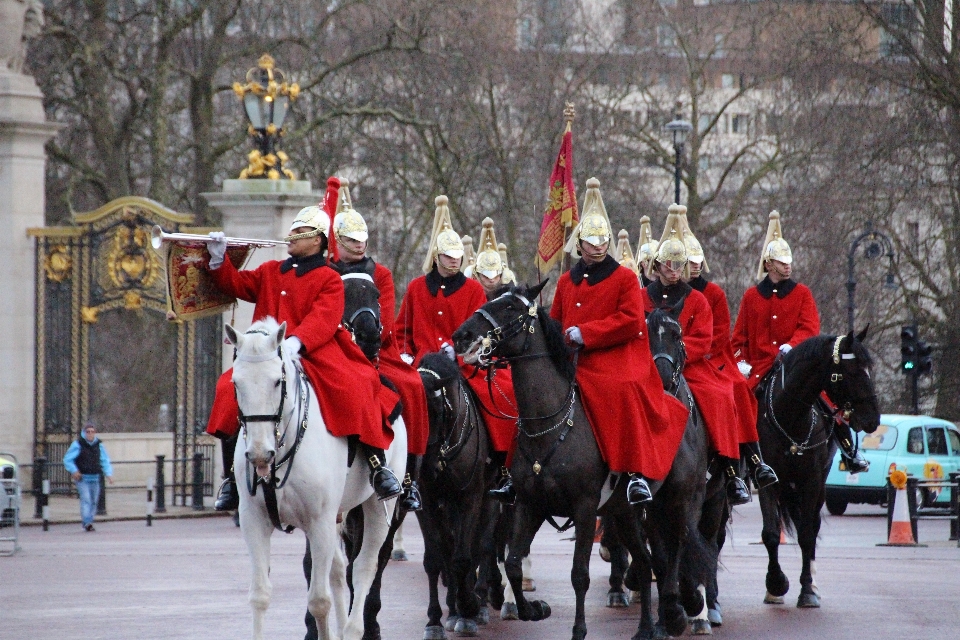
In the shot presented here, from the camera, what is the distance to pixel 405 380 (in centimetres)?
1182

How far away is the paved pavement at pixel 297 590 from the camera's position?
12.3 metres

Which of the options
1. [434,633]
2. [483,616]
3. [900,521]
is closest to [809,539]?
[483,616]

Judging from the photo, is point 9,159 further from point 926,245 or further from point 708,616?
point 926,245

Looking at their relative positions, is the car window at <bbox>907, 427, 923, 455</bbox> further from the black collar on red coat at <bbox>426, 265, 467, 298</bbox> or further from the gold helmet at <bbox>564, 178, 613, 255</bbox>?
the gold helmet at <bbox>564, 178, 613, 255</bbox>

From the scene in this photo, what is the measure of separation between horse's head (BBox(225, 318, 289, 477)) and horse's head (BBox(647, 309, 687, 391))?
371cm

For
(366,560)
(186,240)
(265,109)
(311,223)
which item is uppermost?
(265,109)

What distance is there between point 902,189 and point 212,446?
1471cm

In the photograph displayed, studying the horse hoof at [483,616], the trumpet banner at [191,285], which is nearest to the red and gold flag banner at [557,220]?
the horse hoof at [483,616]

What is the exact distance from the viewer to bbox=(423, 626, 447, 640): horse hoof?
11688 millimetres

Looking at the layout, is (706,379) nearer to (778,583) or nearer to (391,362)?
(778,583)

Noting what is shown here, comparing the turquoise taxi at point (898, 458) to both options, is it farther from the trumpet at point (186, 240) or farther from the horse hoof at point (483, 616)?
the trumpet at point (186, 240)

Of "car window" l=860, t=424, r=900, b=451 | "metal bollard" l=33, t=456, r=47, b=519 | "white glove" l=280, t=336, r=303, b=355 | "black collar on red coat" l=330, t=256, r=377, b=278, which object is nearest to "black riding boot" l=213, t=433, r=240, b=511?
"white glove" l=280, t=336, r=303, b=355

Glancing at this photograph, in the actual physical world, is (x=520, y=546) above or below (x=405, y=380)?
below

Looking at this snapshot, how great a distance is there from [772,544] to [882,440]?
14.0 meters
